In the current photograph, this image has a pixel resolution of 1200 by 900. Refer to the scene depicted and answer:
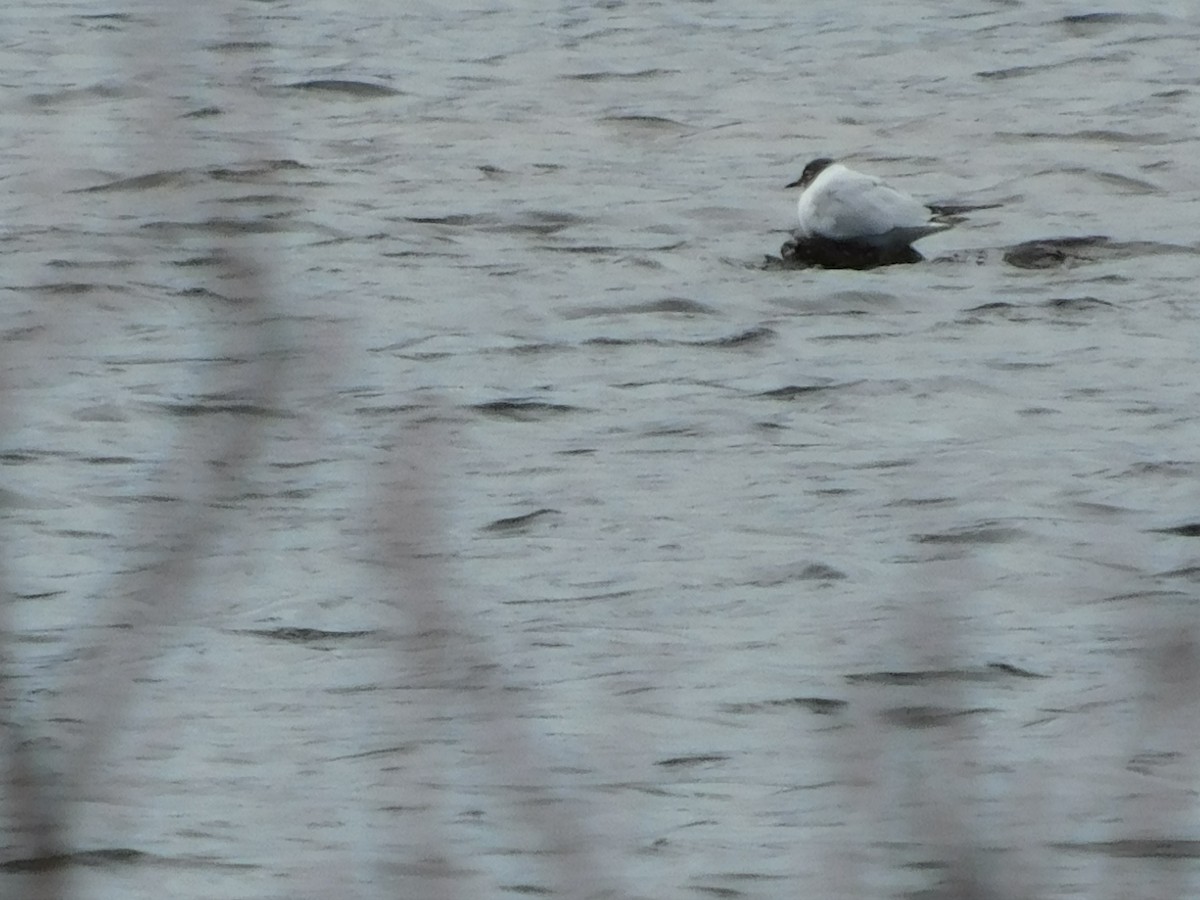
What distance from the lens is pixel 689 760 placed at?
4.34 meters

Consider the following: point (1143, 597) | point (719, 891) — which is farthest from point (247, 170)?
point (1143, 597)

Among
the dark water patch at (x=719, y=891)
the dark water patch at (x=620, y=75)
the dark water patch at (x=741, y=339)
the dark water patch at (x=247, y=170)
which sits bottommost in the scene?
the dark water patch at (x=741, y=339)

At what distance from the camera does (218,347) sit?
269 cm

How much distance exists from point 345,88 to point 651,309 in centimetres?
376

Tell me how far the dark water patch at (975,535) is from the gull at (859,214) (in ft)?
9.14

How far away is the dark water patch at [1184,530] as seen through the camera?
18.2ft

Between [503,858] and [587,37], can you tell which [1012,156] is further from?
[503,858]

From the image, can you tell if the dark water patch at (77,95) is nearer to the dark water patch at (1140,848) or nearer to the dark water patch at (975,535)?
the dark water patch at (975,535)

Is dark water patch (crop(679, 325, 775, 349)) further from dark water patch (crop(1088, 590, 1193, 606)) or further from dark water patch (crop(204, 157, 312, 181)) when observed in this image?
dark water patch (crop(204, 157, 312, 181))

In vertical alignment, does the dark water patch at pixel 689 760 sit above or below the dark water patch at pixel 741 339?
above

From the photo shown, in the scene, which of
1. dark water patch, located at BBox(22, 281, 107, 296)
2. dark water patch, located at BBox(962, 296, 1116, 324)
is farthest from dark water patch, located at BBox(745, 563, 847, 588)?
dark water patch, located at BBox(22, 281, 107, 296)

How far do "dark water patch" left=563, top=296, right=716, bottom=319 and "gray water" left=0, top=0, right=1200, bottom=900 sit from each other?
4 cm

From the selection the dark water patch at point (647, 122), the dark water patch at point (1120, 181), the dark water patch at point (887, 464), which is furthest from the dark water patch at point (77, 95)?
the dark water patch at point (887, 464)

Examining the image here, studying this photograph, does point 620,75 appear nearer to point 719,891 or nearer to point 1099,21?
point 1099,21
